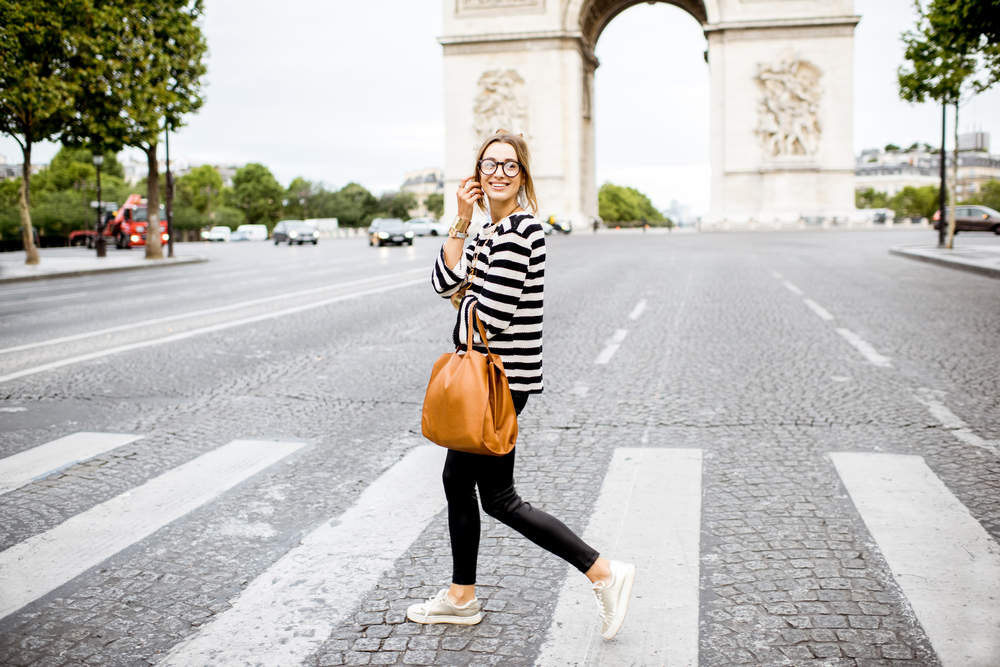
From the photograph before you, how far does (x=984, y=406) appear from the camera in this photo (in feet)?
20.9

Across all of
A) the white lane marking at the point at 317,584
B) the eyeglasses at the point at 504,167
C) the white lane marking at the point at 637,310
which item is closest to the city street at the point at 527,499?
the white lane marking at the point at 317,584

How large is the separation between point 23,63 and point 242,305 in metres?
12.8

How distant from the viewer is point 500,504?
10.0 feet

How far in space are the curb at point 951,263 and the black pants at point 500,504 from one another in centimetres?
1684

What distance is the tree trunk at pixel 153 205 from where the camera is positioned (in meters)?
28.0

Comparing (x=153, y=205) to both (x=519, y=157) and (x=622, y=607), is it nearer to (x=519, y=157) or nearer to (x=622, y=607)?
(x=519, y=157)

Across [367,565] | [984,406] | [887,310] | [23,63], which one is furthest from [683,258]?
[367,565]

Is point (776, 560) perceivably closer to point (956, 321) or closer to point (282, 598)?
point (282, 598)

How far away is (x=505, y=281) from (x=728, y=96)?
4544cm

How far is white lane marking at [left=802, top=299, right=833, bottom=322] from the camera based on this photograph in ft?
37.5

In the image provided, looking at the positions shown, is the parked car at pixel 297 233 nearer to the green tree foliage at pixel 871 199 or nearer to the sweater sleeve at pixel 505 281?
the sweater sleeve at pixel 505 281

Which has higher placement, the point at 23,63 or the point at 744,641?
the point at 23,63

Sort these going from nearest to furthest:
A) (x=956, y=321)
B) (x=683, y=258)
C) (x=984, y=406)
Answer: (x=984, y=406), (x=956, y=321), (x=683, y=258)

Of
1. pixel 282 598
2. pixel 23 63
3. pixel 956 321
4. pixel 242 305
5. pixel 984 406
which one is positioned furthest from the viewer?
pixel 23 63
